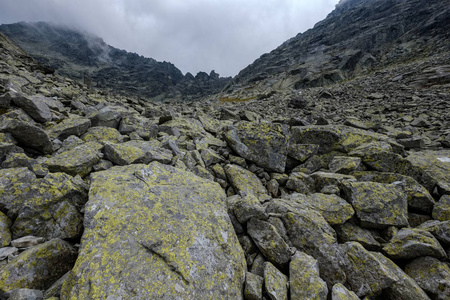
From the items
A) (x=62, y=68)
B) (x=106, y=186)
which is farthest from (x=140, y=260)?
(x=62, y=68)

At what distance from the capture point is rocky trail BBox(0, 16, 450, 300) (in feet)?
11.4

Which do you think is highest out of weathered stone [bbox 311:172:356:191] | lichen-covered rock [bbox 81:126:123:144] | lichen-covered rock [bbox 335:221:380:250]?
lichen-covered rock [bbox 81:126:123:144]

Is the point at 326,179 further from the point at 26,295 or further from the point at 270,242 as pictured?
the point at 26,295

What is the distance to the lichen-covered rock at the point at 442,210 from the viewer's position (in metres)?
5.93

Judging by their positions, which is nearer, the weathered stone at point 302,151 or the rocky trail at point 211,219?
the rocky trail at point 211,219

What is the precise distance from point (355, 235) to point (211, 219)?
4.21 m

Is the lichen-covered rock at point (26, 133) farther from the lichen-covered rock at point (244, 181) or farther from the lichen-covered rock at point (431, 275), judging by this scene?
the lichen-covered rock at point (431, 275)

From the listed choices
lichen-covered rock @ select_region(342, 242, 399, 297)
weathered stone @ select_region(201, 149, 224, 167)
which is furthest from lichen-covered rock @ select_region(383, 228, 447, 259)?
weathered stone @ select_region(201, 149, 224, 167)

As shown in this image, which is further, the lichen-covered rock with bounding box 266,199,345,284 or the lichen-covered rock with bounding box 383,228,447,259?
the lichen-covered rock with bounding box 383,228,447,259

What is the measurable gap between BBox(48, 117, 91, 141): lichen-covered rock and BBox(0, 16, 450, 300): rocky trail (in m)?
0.04

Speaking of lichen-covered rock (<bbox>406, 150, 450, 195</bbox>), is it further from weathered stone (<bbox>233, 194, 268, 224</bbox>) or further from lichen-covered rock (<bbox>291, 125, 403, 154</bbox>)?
weathered stone (<bbox>233, 194, 268, 224</bbox>)

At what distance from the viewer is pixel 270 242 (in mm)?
4598

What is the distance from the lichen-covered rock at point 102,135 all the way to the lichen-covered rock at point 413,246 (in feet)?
32.7

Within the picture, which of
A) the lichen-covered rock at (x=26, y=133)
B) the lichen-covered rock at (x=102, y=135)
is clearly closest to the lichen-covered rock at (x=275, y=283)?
the lichen-covered rock at (x=102, y=135)
